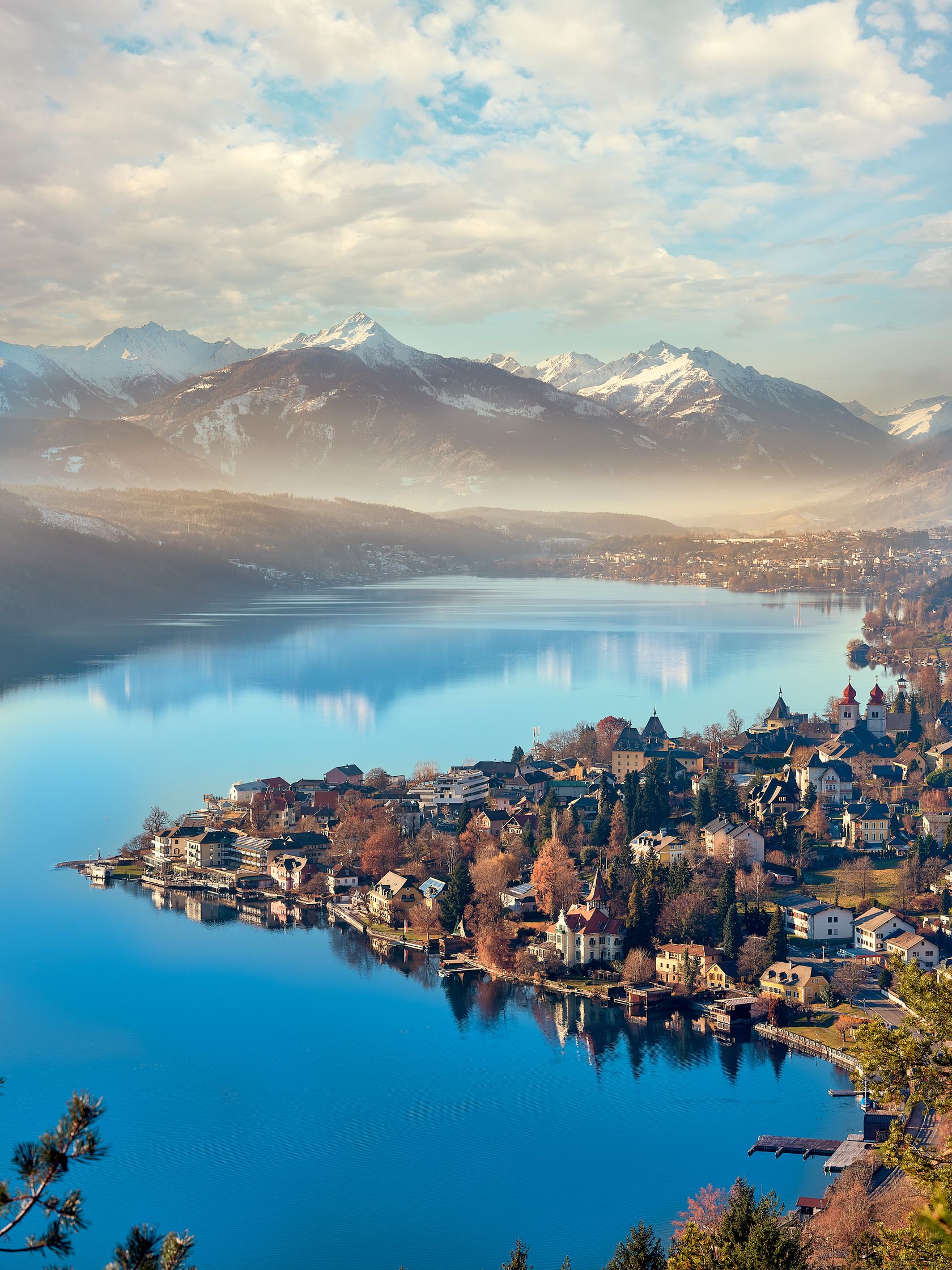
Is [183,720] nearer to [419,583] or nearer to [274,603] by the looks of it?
[274,603]

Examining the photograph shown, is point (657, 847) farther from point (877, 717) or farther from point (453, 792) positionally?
point (877, 717)

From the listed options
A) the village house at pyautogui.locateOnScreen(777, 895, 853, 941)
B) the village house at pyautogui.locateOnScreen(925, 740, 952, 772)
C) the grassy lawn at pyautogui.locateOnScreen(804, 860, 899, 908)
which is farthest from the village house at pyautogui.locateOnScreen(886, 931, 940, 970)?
the village house at pyautogui.locateOnScreen(925, 740, 952, 772)

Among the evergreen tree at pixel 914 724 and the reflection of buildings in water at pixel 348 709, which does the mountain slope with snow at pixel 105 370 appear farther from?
the evergreen tree at pixel 914 724

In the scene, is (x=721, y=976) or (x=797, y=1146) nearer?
(x=797, y=1146)

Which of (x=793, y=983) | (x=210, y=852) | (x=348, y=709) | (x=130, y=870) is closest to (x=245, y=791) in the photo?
(x=210, y=852)

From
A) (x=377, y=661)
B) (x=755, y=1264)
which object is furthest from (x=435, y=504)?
(x=755, y=1264)

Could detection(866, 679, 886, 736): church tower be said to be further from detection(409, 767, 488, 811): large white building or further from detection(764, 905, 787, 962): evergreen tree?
detection(764, 905, 787, 962): evergreen tree

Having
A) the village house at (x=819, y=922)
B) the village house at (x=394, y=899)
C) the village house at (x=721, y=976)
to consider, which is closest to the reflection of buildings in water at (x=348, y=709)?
the village house at (x=394, y=899)
